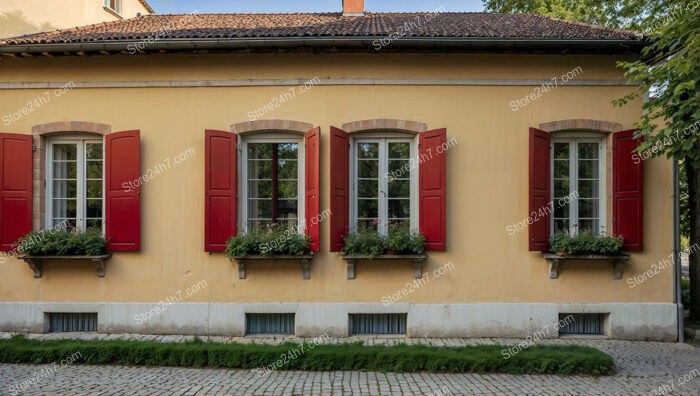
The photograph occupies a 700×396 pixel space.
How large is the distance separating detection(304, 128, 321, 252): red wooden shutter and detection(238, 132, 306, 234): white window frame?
0.22 metres

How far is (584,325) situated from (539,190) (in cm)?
236

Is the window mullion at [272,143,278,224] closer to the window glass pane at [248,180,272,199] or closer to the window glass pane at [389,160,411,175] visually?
the window glass pane at [248,180,272,199]

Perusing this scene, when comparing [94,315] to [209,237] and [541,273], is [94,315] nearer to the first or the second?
[209,237]

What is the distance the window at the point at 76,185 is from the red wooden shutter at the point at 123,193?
0.42 metres

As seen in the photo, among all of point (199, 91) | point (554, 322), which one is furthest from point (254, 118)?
point (554, 322)

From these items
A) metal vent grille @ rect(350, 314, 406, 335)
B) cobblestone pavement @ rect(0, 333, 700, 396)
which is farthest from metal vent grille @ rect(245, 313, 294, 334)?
cobblestone pavement @ rect(0, 333, 700, 396)

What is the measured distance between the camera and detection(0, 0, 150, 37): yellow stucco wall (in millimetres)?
9797

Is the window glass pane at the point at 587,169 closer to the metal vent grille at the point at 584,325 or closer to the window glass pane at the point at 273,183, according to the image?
the metal vent grille at the point at 584,325

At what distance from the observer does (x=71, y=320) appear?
708cm

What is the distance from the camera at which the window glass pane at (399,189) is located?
7.12 m

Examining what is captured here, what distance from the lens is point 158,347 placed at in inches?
222

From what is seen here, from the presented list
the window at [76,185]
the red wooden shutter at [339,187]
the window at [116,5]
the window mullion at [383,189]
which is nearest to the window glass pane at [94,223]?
the window at [76,185]

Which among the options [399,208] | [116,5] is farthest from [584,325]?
[116,5]

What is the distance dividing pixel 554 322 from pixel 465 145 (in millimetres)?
3167
